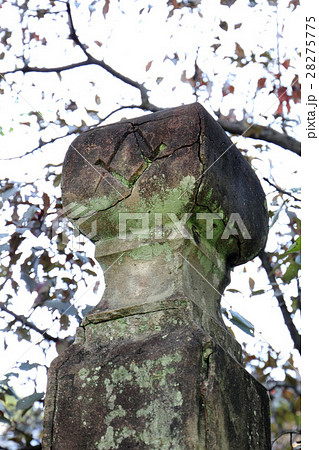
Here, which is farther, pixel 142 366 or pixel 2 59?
pixel 2 59

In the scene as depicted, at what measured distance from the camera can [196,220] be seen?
160 centimetres

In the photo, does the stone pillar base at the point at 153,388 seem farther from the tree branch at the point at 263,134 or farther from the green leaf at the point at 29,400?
the tree branch at the point at 263,134

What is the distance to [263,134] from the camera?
13.6 ft

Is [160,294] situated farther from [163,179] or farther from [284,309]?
[284,309]

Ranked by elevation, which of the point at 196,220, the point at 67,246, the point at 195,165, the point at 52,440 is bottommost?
the point at 67,246

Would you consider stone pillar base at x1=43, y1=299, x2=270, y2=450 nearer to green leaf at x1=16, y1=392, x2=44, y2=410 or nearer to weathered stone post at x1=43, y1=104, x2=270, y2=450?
weathered stone post at x1=43, y1=104, x2=270, y2=450

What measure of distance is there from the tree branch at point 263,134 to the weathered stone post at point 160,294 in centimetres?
231

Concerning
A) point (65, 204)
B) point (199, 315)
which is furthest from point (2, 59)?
point (199, 315)

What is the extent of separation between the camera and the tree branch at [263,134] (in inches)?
157

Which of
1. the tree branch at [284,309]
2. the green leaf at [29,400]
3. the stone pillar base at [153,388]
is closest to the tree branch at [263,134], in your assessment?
the tree branch at [284,309]

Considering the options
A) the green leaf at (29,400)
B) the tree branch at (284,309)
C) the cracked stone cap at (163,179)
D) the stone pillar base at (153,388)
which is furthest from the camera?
the tree branch at (284,309)

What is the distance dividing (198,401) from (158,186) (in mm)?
560

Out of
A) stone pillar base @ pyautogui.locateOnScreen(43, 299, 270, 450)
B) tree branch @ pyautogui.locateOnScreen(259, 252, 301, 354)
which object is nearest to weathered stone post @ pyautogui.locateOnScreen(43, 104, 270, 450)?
stone pillar base @ pyautogui.locateOnScreen(43, 299, 270, 450)

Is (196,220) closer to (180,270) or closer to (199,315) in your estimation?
(180,270)
